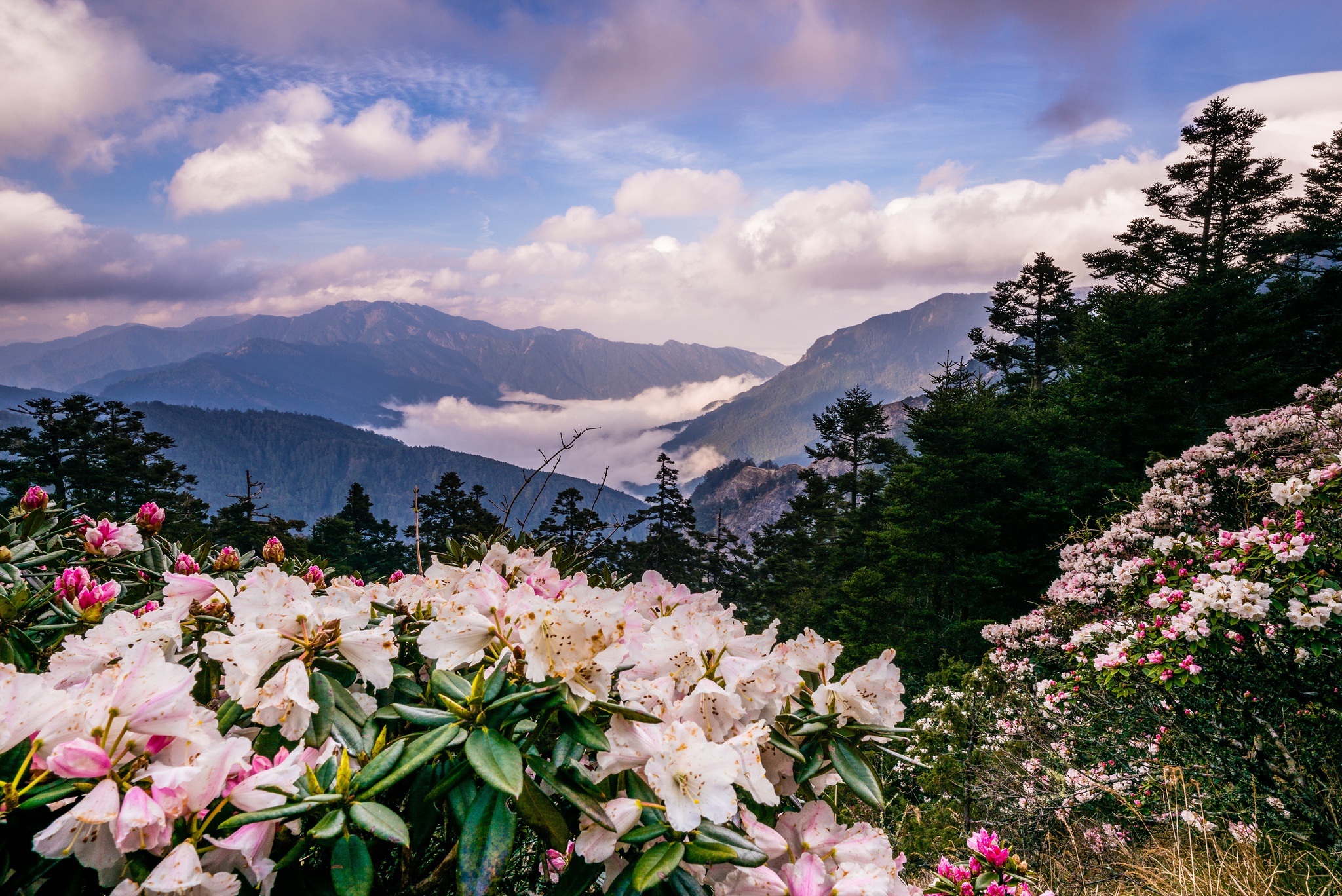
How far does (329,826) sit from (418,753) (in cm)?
11

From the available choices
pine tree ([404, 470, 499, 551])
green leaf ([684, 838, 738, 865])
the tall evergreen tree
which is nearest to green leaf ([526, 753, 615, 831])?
green leaf ([684, 838, 738, 865])

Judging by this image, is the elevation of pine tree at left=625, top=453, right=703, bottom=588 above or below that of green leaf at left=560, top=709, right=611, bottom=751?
below

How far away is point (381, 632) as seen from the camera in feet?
2.93

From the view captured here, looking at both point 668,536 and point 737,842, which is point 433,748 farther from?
point 668,536

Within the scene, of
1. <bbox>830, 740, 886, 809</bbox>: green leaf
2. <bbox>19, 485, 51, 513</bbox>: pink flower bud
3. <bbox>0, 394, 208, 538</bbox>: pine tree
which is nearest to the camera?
<bbox>830, 740, 886, 809</bbox>: green leaf

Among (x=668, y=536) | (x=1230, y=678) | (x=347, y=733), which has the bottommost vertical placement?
(x=668, y=536)

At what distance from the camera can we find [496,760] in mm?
712

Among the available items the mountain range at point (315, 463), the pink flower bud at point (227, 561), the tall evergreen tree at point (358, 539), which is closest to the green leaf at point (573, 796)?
the pink flower bud at point (227, 561)

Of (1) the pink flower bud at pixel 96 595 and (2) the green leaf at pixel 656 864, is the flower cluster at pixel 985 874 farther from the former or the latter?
(1) the pink flower bud at pixel 96 595

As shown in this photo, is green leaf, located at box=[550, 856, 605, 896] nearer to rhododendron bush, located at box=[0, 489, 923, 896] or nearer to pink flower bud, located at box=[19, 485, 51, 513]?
rhododendron bush, located at box=[0, 489, 923, 896]

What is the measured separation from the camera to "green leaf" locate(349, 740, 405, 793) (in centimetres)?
71

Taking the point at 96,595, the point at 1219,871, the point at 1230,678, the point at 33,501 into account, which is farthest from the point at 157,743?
the point at 1230,678

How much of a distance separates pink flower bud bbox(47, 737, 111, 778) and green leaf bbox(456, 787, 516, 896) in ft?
1.31

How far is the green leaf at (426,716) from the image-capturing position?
780mm
